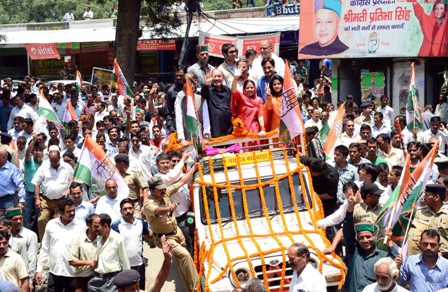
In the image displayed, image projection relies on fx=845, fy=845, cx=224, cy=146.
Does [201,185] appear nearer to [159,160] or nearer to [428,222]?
[159,160]

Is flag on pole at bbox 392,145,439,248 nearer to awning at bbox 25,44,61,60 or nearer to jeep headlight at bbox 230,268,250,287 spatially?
jeep headlight at bbox 230,268,250,287

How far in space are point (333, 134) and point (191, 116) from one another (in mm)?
3233

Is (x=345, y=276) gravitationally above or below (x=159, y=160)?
below

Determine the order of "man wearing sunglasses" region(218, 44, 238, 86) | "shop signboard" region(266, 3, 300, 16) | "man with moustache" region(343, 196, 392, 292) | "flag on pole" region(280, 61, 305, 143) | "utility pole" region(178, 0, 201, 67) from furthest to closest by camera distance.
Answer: "shop signboard" region(266, 3, 300, 16) < "utility pole" region(178, 0, 201, 67) < "man wearing sunglasses" region(218, 44, 238, 86) < "flag on pole" region(280, 61, 305, 143) < "man with moustache" region(343, 196, 392, 292)

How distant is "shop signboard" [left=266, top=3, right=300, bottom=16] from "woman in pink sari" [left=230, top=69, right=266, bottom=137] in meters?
22.9

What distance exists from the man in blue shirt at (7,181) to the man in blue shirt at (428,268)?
21.1 feet

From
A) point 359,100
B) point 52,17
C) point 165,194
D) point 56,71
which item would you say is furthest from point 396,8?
point 52,17

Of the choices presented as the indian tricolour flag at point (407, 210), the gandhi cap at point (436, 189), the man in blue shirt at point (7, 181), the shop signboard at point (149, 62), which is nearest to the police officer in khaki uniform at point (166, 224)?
the indian tricolour flag at point (407, 210)

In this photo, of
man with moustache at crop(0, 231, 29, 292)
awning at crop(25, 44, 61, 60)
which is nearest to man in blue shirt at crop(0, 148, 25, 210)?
man with moustache at crop(0, 231, 29, 292)

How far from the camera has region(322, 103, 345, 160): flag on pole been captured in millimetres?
13234

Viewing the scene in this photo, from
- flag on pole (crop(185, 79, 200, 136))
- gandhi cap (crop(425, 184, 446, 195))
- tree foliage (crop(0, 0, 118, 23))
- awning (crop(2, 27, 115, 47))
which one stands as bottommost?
gandhi cap (crop(425, 184, 446, 195))

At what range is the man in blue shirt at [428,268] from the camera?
7.61 meters

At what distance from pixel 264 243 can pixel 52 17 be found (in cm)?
7057

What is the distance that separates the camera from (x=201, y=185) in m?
9.82
